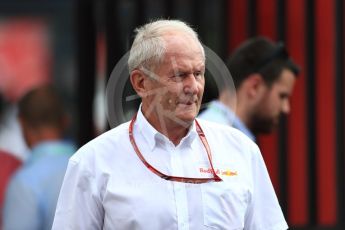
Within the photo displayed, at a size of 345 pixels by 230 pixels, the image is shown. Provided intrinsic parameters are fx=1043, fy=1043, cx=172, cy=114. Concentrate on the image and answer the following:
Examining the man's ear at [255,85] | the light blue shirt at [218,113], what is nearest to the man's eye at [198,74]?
the light blue shirt at [218,113]

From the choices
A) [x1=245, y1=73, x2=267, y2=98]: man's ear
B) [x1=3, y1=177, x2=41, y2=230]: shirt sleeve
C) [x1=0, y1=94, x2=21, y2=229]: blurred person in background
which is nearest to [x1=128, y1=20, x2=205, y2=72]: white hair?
[x1=3, y1=177, x2=41, y2=230]: shirt sleeve

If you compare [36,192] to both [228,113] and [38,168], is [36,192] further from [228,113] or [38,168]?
[228,113]

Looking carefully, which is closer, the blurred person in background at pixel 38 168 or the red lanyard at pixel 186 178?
the red lanyard at pixel 186 178

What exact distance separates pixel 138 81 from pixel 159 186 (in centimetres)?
35

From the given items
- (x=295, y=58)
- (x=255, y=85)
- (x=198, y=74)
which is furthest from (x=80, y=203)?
(x=295, y=58)

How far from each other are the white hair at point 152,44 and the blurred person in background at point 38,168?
4.45ft

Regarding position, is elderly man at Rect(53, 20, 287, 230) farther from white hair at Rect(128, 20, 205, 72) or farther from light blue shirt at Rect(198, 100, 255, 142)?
light blue shirt at Rect(198, 100, 255, 142)

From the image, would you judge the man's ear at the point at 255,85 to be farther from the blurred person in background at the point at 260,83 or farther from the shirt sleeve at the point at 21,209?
the shirt sleeve at the point at 21,209

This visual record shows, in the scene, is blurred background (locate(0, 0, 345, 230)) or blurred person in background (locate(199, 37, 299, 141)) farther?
blurred background (locate(0, 0, 345, 230))

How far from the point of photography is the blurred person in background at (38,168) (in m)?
4.32

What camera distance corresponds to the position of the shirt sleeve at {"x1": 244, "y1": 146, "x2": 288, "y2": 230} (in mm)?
3146

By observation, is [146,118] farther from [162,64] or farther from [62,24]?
[62,24]

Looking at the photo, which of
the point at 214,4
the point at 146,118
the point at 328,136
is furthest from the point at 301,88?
the point at 146,118

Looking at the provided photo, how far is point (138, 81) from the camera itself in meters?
3.15
